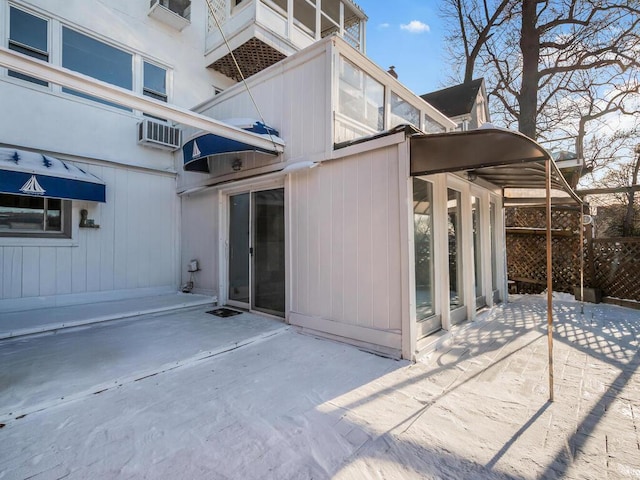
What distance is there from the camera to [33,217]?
18.0 ft

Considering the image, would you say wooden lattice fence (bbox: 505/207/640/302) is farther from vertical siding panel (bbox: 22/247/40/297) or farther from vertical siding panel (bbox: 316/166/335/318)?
vertical siding panel (bbox: 22/247/40/297)

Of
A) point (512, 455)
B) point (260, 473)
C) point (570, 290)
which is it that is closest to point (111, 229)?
point (260, 473)

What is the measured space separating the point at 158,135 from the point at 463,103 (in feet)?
29.3

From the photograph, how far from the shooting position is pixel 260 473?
70.6 inches

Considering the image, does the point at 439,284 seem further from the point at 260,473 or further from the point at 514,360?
the point at 260,473

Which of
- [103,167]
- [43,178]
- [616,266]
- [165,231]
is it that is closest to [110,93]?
[43,178]

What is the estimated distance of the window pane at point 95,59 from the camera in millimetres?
6027

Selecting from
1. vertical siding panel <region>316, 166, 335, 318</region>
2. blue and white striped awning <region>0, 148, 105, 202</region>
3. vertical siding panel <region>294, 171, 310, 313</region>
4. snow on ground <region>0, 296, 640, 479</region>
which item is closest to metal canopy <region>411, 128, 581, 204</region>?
vertical siding panel <region>316, 166, 335, 318</region>

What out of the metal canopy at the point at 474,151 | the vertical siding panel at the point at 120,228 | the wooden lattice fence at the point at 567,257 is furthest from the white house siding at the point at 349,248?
the wooden lattice fence at the point at 567,257

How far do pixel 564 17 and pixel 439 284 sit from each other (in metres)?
12.3

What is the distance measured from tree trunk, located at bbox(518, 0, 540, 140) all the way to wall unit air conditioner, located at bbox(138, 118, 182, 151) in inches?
436

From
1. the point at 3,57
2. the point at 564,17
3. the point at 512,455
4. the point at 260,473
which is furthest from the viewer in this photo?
the point at 564,17

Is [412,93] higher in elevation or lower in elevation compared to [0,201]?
higher

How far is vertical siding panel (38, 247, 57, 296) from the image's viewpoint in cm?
541
